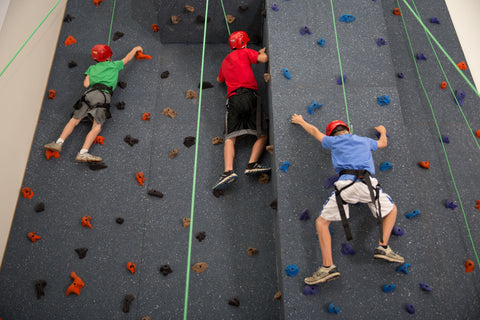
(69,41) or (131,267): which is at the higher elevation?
(69,41)

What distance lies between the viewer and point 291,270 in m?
2.25

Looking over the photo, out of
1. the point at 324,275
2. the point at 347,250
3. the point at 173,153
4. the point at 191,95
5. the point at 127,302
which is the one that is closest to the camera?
the point at 324,275

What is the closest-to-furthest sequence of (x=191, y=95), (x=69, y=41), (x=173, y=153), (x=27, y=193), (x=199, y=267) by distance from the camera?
(x=199, y=267)
(x=27, y=193)
(x=173, y=153)
(x=191, y=95)
(x=69, y=41)

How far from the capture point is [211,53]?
3.38 metres

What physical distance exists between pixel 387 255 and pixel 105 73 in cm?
232

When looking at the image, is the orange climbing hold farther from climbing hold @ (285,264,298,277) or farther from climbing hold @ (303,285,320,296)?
climbing hold @ (303,285,320,296)

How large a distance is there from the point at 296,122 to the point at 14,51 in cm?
204

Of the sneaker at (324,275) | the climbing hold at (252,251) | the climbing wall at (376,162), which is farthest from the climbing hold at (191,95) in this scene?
the sneaker at (324,275)

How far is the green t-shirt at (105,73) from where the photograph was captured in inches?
118

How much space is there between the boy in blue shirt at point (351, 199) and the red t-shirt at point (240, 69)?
904 millimetres

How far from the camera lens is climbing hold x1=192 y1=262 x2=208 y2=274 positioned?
2.56 meters

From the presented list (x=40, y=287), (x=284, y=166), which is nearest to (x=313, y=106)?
(x=284, y=166)

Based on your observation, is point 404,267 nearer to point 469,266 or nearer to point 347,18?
point 469,266

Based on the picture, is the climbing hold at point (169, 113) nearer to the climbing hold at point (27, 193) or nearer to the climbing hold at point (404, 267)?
the climbing hold at point (27, 193)
